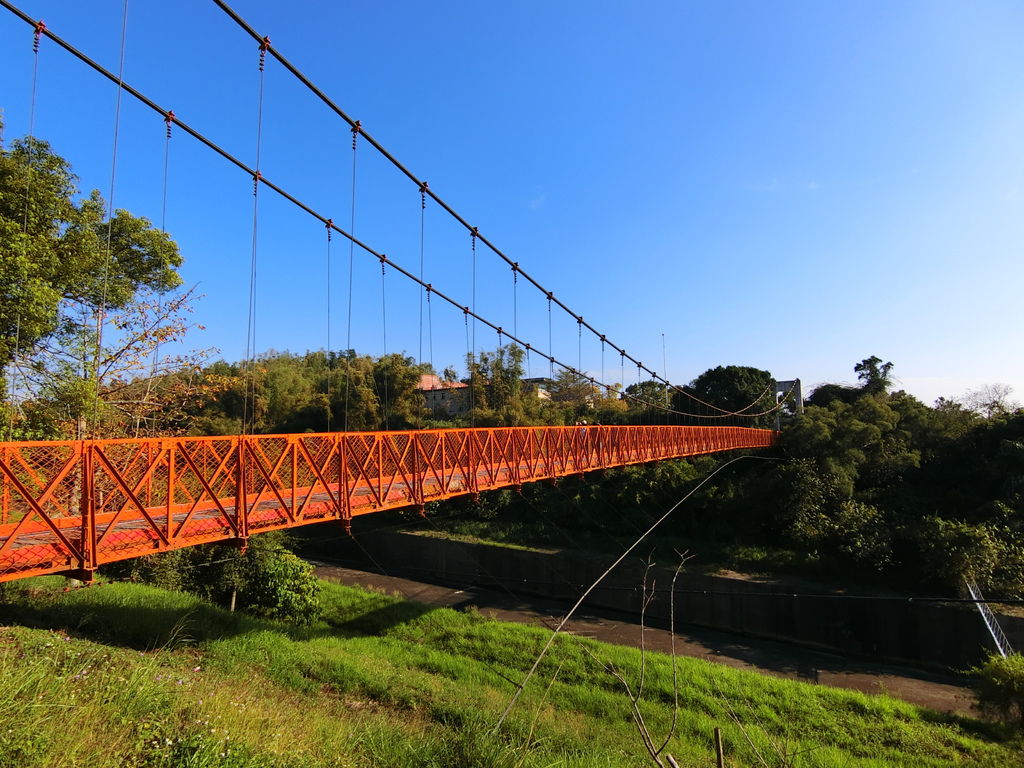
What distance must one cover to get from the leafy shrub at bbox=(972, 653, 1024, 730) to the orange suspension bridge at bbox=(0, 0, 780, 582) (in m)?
Answer: 7.32

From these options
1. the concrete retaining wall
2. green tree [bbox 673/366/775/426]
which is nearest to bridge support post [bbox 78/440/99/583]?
the concrete retaining wall

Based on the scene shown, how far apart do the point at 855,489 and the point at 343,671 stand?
1760cm

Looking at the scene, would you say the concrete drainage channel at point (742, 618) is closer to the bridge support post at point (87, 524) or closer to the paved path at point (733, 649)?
the paved path at point (733, 649)

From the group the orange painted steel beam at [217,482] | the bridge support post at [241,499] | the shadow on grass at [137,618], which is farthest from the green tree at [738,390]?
the bridge support post at [241,499]

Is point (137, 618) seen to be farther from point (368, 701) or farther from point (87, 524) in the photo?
point (87, 524)

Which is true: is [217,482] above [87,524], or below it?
above

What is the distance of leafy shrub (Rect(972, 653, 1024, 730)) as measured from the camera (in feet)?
25.4

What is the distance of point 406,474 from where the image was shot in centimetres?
746

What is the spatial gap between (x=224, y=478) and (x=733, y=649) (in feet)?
42.4

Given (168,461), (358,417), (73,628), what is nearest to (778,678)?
(168,461)

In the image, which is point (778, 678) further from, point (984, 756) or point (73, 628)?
point (73, 628)

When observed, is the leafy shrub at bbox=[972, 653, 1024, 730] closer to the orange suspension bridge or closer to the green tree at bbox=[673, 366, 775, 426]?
the orange suspension bridge

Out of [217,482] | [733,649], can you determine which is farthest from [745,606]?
[217,482]

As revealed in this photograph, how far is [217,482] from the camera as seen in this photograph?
20.1ft
